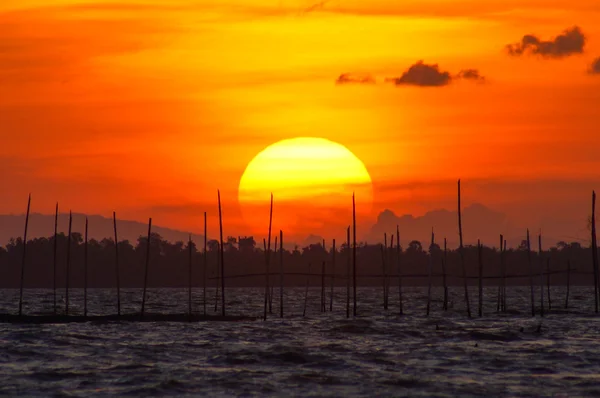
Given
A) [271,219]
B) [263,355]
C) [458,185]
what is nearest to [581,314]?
[458,185]

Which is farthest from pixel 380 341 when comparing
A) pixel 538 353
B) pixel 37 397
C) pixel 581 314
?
pixel 581 314

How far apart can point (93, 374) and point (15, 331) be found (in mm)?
18382

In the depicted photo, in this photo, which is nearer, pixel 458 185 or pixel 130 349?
pixel 130 349

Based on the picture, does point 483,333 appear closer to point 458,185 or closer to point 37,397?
point 458,185

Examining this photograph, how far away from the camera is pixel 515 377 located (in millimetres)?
35000

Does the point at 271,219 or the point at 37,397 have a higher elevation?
the point at 271,219

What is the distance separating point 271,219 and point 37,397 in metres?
28.6

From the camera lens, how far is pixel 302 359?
134 feet

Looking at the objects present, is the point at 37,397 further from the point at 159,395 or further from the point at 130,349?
the point at 130,349

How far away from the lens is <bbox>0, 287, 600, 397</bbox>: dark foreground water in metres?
A: 32.9

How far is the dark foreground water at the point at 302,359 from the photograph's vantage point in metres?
32.9

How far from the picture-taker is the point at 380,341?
4859 centimetres

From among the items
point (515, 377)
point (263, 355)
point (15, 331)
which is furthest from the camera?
point (15, 331)

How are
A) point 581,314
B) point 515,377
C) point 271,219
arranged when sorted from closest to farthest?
point 515,377 → point 271,219 → point 581,314
